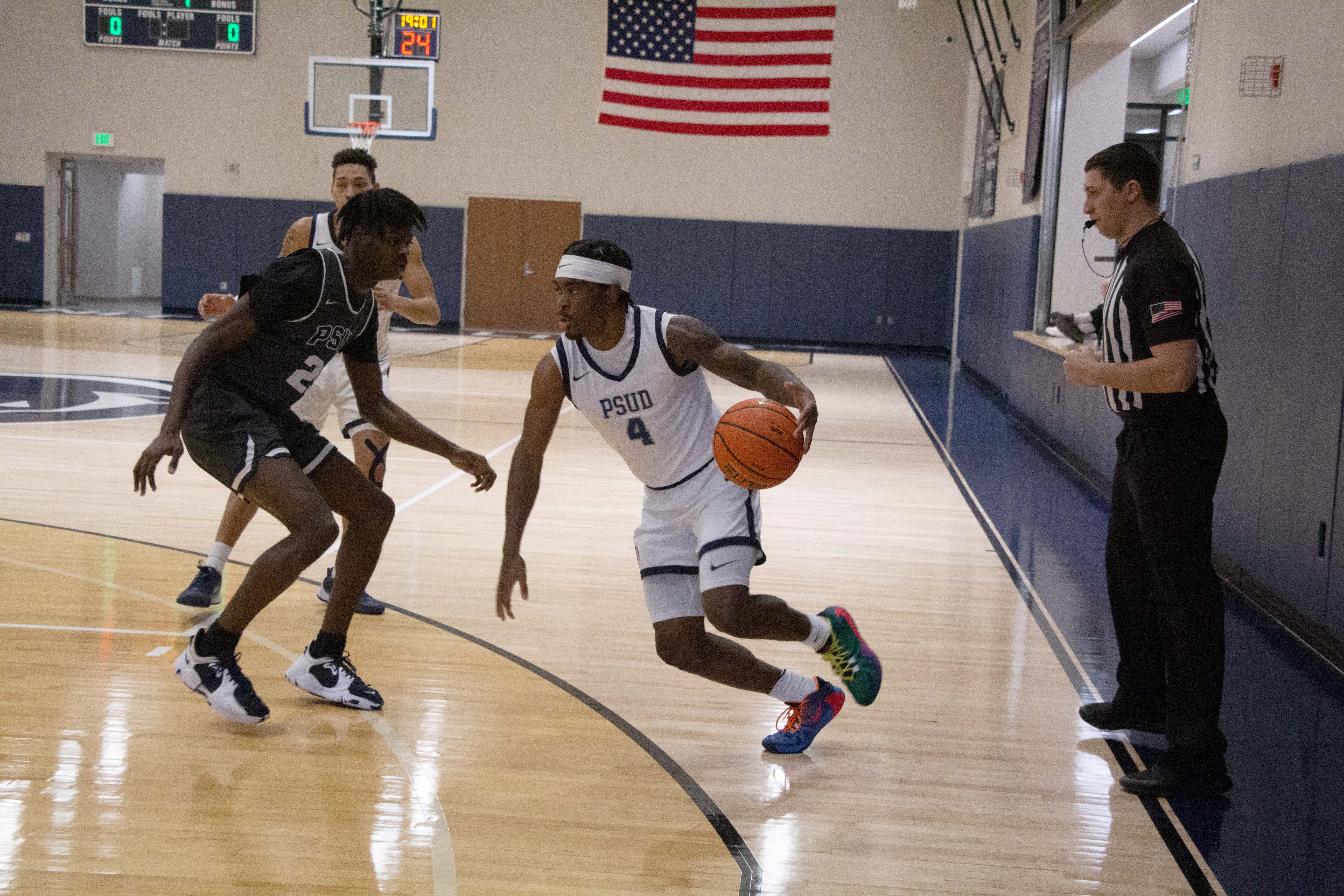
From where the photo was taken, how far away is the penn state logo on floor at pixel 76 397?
883 centimetres

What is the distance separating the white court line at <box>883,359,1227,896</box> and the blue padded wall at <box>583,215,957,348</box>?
1028 centimetres

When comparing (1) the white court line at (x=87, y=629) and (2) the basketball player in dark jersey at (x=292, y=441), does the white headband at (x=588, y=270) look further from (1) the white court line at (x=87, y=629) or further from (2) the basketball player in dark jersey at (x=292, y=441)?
(1) the white court line at (x=87, y=629)

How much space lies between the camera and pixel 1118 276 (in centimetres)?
314

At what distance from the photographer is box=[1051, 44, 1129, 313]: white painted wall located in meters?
10.6

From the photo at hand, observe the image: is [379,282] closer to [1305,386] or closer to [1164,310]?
[1164,310]

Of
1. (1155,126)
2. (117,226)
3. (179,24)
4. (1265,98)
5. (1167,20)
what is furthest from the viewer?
(117,226)

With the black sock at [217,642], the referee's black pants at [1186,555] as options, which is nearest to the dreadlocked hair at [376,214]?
the black sock at [217,642]

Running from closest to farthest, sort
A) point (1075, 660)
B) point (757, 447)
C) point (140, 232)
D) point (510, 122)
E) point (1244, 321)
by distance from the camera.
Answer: point (757, 447)
point (1075, 660)
point (1244, 321)
point (510, 122)
point (140, 232)

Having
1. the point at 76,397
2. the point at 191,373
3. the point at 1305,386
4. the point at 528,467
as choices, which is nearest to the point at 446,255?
the point at 76,397

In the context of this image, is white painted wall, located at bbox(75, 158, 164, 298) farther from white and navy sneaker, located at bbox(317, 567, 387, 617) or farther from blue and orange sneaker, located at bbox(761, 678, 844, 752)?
blue and orange sneaker, located at bbox(761, 678, 844, 752)

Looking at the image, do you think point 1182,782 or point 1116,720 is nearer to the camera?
point 1182,782

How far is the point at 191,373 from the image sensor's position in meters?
3.04

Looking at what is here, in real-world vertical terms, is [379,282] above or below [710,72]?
below

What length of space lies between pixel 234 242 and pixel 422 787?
62.3 feet
